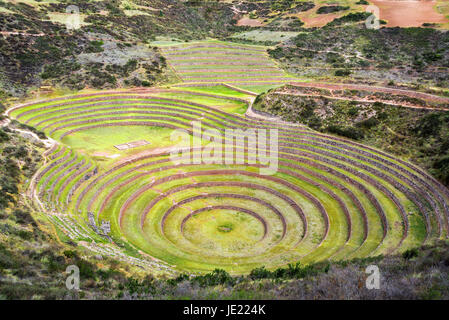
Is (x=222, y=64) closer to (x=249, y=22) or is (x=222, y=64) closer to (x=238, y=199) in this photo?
(x=249, y=22)

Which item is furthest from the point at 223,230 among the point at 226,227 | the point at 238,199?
the point at 238,199

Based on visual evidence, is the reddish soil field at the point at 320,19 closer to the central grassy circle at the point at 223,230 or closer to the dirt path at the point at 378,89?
the dirt path at the point at 378,89

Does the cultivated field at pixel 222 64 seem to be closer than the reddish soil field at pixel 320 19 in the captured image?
Yes

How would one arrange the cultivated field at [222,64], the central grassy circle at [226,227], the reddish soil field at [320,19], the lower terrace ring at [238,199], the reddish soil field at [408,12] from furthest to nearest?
the reddish soil field at [320,19] < the reddish soil field at [408,12] < the cultivated field at [222,64] < the central grassy circle at [226,227] < the lower terrace ring at [238,199]

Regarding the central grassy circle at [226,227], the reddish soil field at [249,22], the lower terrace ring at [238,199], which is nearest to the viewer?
the lower terrace ring at [238,199]

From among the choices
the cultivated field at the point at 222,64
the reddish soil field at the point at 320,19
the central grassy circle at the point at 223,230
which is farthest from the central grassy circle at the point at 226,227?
the reddish soil field at the point at 320,19

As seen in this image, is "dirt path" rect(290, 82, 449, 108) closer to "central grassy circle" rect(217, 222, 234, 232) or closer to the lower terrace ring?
the lower terrace ring
